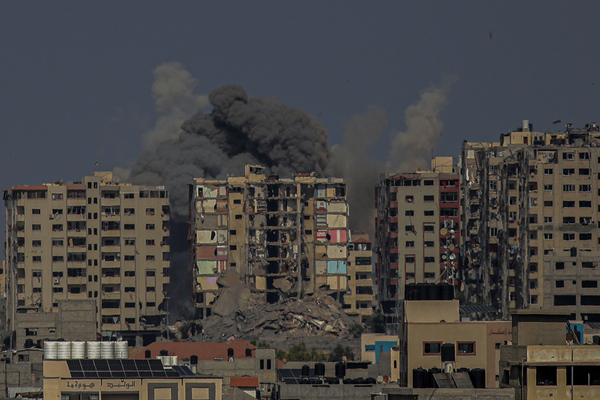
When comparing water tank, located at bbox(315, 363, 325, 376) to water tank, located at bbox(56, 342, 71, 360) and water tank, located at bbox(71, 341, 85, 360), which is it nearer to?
water tank, located at bbox(71, 341, 85, 360)

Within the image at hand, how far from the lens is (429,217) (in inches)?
7785

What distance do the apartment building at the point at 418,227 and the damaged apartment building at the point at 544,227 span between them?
43.2ft

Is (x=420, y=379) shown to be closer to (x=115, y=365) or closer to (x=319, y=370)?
(x=115, y=365)

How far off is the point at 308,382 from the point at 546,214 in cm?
9199

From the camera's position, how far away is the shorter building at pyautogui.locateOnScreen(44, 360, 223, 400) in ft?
216

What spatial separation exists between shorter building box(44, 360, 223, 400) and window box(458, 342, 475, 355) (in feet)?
33.5

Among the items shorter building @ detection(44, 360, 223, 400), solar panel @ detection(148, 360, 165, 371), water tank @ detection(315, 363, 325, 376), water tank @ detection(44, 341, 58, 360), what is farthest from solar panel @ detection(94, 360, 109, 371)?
water tank @ detection(315, 363, 325, 376)

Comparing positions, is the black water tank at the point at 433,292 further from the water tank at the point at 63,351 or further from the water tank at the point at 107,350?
the water tank at the point at 63,351

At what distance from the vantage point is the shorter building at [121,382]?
65938mm

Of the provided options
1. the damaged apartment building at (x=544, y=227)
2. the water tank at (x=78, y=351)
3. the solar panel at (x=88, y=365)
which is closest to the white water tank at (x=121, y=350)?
the water tank at (x=78, y=351)

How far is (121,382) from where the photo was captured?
66500 mm

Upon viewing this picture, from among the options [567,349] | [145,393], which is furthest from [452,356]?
[567,349]

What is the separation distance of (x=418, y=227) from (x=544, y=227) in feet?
115

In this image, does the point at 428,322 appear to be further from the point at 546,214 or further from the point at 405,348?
the point at 546,214
